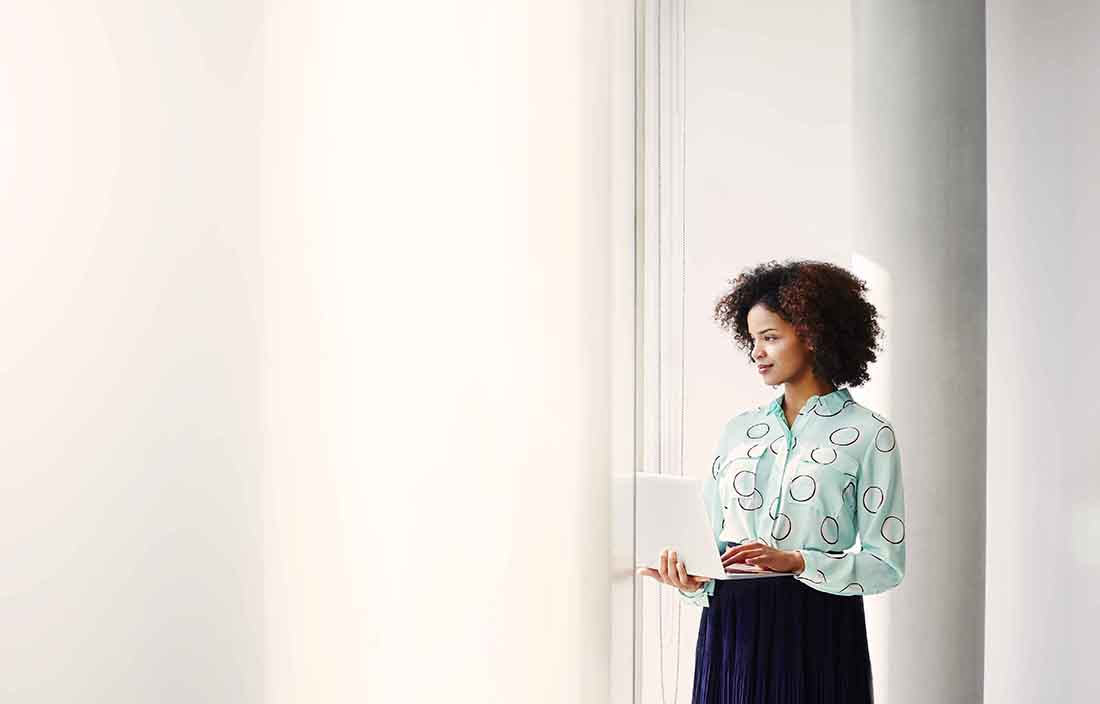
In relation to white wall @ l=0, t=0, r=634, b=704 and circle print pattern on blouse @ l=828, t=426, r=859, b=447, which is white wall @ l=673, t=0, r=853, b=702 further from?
white wall @ l=0, t=0, r=634, b=704

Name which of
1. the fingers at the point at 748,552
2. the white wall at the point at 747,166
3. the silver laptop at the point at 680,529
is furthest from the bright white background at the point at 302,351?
the white wall at the point at 747,166

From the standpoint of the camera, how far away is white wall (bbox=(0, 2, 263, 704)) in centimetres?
12

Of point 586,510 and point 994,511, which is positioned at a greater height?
point 586,510

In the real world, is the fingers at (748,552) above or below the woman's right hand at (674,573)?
above

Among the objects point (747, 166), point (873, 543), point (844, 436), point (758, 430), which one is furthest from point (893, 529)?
point (747, 166)

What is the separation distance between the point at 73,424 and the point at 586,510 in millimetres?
206

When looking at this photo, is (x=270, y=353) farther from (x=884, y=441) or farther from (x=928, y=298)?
(x=928, y=298)

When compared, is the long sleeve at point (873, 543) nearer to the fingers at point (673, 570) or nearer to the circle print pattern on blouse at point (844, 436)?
the circle print pattern on blouse at point (844, 436)

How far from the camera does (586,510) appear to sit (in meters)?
0.32

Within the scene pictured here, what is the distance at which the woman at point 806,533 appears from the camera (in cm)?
129

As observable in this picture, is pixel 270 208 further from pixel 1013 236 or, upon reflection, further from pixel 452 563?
pixel 1013 236

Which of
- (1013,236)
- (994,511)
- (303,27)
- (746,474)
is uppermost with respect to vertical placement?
(1013,236)

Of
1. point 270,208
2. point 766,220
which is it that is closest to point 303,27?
point 270,208

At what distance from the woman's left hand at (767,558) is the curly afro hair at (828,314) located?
282 mm
